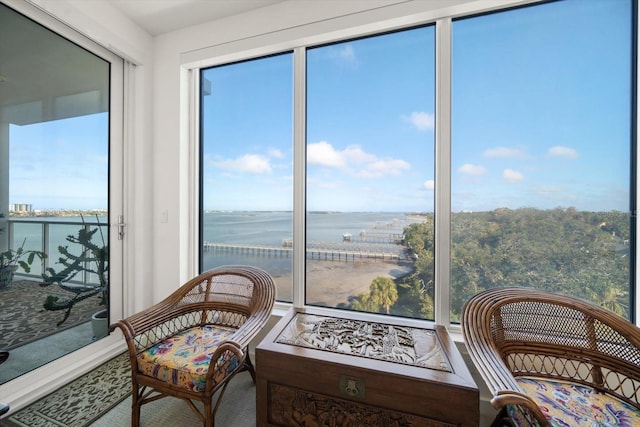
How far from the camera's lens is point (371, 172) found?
6.18 ft

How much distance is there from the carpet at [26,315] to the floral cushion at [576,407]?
2.74 meters

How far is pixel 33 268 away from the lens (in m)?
1.67

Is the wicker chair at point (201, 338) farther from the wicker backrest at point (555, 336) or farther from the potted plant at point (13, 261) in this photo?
the wicker backrest at point (555, 336)

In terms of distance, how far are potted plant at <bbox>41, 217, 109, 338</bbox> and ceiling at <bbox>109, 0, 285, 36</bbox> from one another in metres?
1.74

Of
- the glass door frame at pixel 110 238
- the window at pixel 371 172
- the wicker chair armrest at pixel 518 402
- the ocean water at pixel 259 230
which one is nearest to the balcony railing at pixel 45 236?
the ocean water at pixel 259 230

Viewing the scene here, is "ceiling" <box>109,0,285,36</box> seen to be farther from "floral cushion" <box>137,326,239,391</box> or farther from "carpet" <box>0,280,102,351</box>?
"floral cushion" <box>137,326,239,391</box>

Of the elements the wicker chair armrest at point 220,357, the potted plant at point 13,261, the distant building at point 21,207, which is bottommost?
the wicker chair armrest at point 220,357

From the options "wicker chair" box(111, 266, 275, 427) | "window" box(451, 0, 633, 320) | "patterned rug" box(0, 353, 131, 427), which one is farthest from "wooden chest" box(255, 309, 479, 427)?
"patterned rug" box(0, 353, 131, 427)

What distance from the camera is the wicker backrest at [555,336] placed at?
1149 mm

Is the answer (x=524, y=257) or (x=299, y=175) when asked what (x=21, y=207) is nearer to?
(x=299, y=175)

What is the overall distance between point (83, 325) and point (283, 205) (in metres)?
1.77

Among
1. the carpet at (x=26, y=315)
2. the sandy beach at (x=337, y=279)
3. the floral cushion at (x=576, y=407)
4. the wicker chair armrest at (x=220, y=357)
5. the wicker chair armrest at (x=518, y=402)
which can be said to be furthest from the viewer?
the sandy beach at (x=337, y=279)

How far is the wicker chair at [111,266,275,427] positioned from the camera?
1.23m

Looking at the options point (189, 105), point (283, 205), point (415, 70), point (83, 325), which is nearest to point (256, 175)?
point (283, 205)
